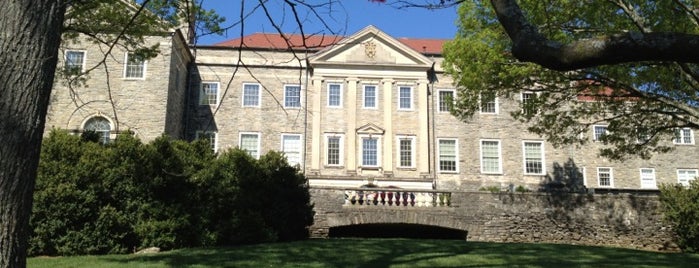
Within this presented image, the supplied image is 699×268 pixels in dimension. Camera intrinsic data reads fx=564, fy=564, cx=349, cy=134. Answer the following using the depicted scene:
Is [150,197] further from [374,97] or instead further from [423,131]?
[423,131]

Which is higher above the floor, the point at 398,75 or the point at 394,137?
the point at 398,75

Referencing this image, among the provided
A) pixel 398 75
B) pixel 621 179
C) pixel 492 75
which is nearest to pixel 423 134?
pixel 398 75

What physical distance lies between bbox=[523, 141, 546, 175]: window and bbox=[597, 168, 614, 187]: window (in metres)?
4.00

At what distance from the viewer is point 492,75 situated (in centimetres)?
1683

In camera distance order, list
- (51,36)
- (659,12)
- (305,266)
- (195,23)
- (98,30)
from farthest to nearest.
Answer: (659,12), (98,30), (305,266), (195,23), (51,36)

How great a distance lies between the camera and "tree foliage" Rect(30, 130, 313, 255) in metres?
13.0

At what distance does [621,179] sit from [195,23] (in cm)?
3448

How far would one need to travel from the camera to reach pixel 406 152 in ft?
104

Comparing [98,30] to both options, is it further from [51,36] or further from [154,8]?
[51,36]

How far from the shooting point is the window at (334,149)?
31234mm

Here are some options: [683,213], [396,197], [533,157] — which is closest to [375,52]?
[533,157]

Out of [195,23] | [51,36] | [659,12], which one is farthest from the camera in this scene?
[659,12]

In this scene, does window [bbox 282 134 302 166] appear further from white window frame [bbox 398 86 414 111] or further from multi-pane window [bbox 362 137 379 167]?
white window frame [bbox 398 86 414 111]

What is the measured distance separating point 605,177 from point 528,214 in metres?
16.2
